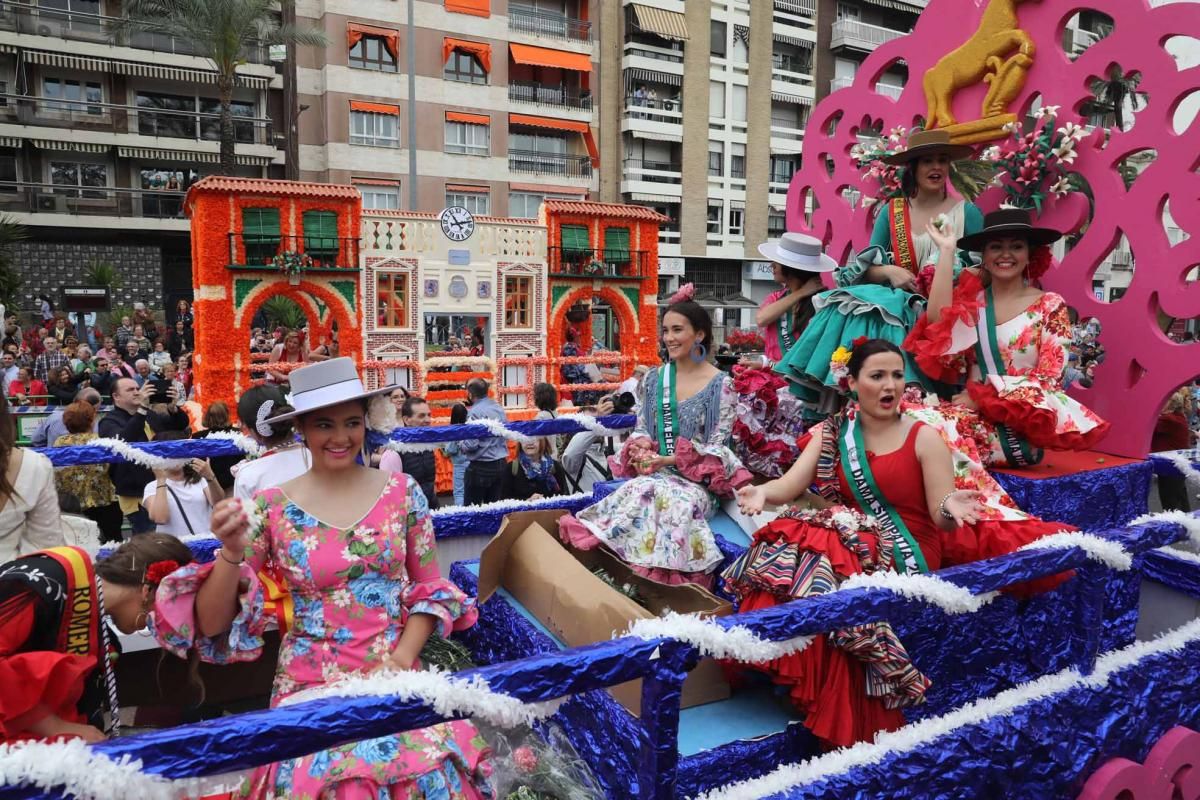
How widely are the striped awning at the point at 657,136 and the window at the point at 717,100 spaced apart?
2191 millimetres

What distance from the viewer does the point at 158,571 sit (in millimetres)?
2322

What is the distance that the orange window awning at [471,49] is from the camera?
1051 inches

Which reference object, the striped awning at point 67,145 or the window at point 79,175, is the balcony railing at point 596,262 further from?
the window at point 79,175

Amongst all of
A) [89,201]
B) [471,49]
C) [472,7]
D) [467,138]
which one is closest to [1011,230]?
[467,138]

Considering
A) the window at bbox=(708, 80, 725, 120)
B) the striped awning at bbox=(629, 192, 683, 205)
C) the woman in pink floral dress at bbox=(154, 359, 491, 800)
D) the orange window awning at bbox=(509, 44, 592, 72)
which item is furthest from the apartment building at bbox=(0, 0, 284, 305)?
the woman in pink floral dress at bbox=(154, 359, 491, 800)

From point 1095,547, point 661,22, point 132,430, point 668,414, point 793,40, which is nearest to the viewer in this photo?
point 1095,547

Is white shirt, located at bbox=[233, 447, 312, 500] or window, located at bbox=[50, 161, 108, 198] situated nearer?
white shirt, located at bbox=[233, 447, 312, 500]

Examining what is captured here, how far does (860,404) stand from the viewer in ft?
10.3

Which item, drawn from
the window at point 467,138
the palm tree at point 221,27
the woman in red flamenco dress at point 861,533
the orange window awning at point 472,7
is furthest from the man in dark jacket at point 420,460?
the orange window awning at point 472,7

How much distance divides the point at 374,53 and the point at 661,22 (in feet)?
35.2

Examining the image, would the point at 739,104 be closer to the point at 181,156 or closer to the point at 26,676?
the point at 181,156

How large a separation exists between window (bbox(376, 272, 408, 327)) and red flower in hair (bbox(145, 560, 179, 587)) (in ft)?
50.8

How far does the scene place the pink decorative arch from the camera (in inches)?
149

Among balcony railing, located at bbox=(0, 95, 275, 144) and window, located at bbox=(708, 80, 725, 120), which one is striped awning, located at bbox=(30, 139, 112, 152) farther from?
window, located at bbox=(708, 80, 725, 120)
